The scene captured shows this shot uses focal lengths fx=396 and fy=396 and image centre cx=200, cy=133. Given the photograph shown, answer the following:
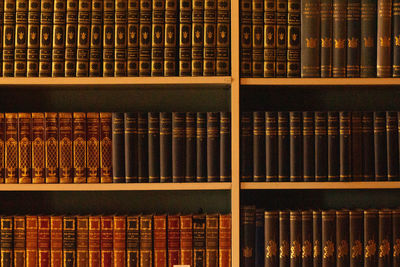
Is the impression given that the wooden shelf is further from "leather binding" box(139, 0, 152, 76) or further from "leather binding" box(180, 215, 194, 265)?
"leather binding" box(139, 0, 152, 76)

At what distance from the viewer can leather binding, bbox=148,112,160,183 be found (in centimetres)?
122

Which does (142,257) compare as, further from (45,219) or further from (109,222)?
(45,219)

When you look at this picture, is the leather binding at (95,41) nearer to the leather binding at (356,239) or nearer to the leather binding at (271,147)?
the leather binding at (271,147)

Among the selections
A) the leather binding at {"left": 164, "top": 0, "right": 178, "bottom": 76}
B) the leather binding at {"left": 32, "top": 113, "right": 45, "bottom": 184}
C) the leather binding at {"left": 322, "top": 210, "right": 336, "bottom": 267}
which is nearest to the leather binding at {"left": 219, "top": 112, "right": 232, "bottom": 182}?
the leather binding at {"left": 164, "top": 0, "right": 178, "bottom": 76}

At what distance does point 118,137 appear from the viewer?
4.00 feet

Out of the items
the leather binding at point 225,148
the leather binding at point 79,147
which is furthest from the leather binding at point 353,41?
the leather binding at point 79,147

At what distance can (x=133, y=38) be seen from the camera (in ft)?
3.96

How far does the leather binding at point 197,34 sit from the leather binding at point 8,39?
547 mm

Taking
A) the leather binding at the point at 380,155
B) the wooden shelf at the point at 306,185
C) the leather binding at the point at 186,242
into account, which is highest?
the leather binding at the point at 380,155

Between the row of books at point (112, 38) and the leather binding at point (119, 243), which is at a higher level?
the row of books at point (112, 38)

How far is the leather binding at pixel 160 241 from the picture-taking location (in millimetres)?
1234

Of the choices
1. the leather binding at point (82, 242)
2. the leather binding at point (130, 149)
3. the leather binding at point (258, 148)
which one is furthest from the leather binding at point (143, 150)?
the leather binding at point (258, 148)

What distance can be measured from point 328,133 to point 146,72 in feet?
1.94

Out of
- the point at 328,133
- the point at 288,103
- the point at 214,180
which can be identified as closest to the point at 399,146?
the point at 328,133
